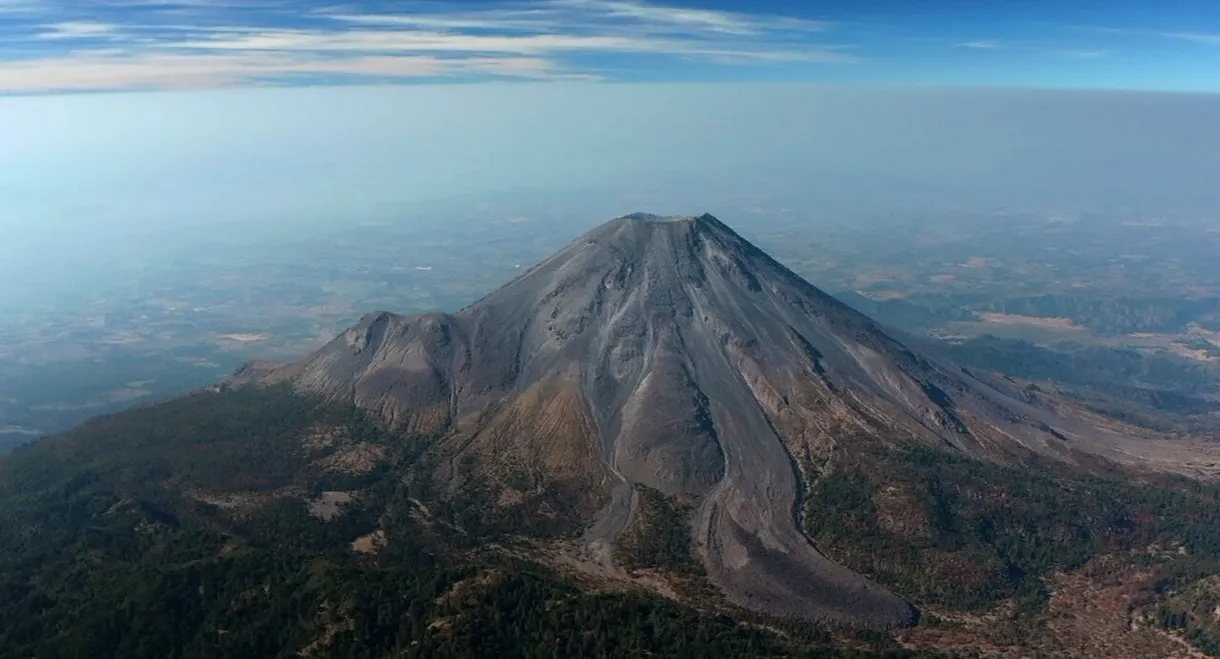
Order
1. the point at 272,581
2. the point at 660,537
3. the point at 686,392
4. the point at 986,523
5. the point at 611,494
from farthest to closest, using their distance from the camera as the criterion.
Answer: the point at 686,392 < the point at 611,494 < the point at 986,523 < the point at 660,537 < the point at 272,581

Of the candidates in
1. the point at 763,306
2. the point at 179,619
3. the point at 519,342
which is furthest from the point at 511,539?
the point at 763,306

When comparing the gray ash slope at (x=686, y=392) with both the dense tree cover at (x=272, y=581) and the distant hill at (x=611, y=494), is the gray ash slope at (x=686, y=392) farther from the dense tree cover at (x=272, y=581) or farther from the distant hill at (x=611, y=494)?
the dense tree cover at (x=272, y=581)

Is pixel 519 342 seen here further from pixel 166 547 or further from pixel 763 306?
pixel 166 547

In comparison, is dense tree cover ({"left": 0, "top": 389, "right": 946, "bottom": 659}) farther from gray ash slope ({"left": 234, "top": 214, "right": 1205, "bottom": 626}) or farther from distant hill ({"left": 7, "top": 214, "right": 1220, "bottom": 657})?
gray ash slope ({"left": 234, "top": 214, "right": 1205, "bottom": 626})

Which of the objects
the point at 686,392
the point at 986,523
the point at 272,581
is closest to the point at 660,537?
the point at 686,392

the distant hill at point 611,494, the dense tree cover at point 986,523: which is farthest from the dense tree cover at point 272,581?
the dense tree cover at point 986,523

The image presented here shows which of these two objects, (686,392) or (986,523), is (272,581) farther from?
(986,523)

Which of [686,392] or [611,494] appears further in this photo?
[686,392]

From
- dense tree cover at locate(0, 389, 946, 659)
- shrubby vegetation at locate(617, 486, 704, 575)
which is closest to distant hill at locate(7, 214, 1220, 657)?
dense tree cover at locate(0, 389, 946, 659)
